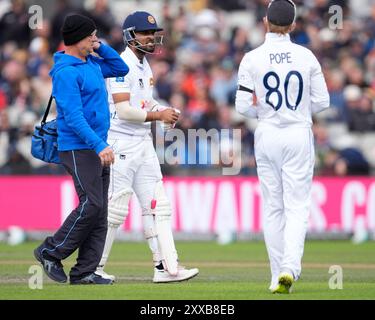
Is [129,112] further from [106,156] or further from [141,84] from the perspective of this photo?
[106,156]

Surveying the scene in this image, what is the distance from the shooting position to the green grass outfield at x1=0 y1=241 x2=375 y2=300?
10867 mm

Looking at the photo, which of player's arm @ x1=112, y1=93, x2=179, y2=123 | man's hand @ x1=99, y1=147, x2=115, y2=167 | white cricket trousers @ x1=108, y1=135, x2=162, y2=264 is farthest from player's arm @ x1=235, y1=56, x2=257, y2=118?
white cricket trousers @ x1=108, y1=135, x2=162, y2=264

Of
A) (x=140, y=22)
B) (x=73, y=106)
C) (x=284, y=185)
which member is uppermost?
(x=140, y=22)

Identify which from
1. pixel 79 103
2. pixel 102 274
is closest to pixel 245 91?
pixel 79 103

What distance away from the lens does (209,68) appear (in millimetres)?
23859

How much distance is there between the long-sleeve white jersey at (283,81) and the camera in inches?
438

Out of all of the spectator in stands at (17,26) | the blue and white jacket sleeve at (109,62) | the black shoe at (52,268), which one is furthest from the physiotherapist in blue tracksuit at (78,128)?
the spectator in stands at (17,26)

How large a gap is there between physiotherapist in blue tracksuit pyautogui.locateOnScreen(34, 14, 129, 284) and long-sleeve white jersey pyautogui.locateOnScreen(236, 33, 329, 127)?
1.45 meters

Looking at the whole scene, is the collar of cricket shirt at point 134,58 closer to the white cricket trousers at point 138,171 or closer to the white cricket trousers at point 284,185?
the white cricket trousers at point 138,171

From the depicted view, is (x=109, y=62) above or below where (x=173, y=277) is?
above

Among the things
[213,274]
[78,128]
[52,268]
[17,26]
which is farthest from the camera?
[17,26]

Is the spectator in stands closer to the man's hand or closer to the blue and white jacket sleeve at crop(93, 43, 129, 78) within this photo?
the blue and white jacket sleeve at crop(93, 43, 129, 78)

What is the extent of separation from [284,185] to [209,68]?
12.8 metres
